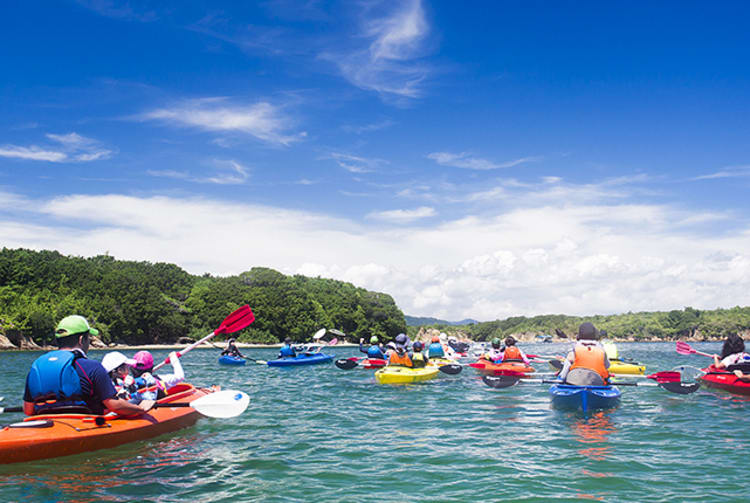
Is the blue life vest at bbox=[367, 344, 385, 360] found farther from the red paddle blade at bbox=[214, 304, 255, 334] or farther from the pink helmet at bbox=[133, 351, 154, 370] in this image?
the pink helmet at bbox=[133, 351, 154, 370]

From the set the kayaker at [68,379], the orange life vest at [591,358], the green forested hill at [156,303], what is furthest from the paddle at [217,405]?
the green forested hill at [156,303]

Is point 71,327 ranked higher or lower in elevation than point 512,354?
higher

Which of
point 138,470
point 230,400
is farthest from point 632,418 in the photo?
point 138,470

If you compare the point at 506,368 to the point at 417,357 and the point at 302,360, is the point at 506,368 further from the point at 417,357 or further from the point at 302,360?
the point at 302,360

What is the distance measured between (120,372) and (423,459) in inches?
217

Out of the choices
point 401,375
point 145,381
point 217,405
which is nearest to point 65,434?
point 217,405

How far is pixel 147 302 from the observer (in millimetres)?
74688

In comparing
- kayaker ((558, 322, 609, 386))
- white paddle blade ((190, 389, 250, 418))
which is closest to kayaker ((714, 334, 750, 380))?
kayaker ((558, 322, 609, 386))

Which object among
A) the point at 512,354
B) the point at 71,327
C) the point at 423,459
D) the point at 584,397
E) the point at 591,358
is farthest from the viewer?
the point at 512,354

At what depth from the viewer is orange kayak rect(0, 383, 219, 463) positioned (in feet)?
25.0

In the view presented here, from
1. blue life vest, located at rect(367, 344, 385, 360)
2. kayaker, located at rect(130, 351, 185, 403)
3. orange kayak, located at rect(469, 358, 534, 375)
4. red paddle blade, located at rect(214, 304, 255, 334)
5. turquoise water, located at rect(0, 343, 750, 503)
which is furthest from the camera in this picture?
blue life vest, located at rect(367, 344, 385, 360)

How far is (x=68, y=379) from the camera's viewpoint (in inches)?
310

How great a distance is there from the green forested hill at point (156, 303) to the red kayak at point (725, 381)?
62968 mm

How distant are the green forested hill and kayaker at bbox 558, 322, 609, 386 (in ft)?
204
